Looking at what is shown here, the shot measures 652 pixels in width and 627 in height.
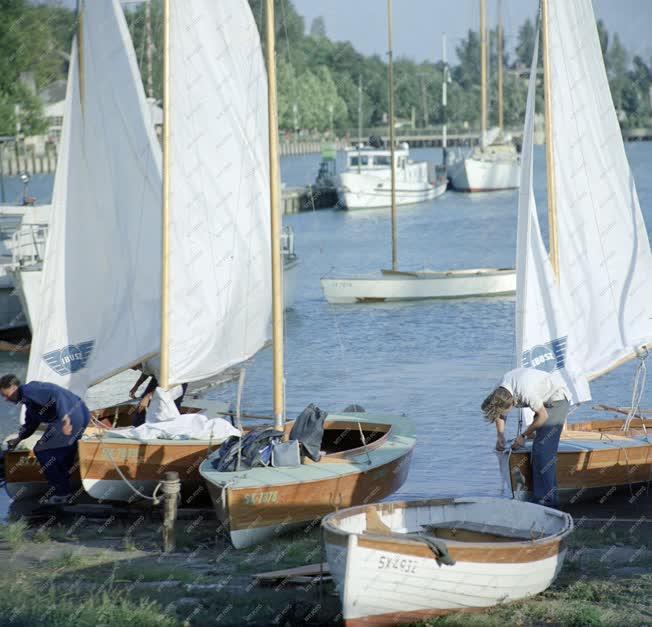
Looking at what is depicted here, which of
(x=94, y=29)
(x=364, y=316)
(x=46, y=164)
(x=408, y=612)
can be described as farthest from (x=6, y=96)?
(x=408, y=612)

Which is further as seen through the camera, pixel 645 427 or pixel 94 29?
pixel 94 29

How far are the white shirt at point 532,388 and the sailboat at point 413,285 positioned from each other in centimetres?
2294

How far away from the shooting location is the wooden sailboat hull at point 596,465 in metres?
14.4

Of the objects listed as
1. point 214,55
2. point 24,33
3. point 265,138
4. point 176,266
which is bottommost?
point 176,266

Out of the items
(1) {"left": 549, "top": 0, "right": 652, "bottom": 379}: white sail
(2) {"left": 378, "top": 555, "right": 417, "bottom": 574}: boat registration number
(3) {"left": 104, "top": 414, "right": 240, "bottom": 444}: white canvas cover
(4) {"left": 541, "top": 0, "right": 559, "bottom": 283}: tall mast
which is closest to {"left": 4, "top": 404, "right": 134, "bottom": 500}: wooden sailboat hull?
(3) {"left": 104, "top": 414, "right": 240, "bottom": 444}: white canvas cover

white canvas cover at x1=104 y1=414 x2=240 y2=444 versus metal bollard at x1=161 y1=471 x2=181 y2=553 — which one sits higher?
white canvas cover at x1=104 y1=414 x2=240 y2=444

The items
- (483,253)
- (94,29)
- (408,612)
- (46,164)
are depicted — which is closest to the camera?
(408,612)

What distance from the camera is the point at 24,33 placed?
57.8m

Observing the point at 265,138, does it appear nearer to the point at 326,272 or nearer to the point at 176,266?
the point at 176,266

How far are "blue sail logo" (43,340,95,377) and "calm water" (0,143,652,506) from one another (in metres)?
4.33

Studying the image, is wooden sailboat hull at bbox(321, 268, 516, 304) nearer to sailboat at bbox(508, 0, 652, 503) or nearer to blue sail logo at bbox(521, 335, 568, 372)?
sailboat at bbox(508, 0, 652, 503)

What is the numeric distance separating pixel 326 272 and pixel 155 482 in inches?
1305

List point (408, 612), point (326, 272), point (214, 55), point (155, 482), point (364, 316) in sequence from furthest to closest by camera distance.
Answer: point (326, 272)
point (364, 316)
point (214, 55)
point (155, 482)
point (408, 612)

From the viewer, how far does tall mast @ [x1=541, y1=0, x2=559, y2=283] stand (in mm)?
15453
